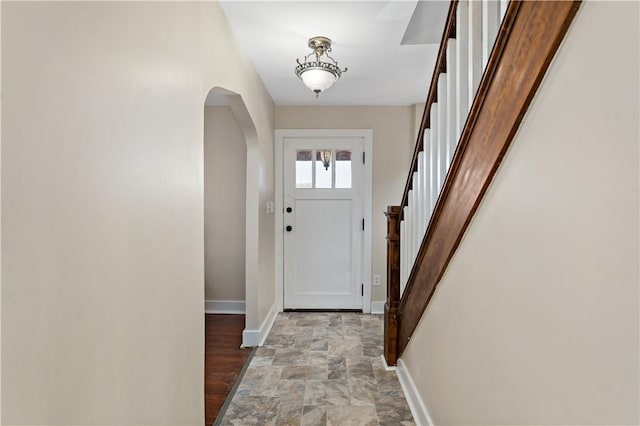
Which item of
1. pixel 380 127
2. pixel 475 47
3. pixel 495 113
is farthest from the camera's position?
pixel 380 127

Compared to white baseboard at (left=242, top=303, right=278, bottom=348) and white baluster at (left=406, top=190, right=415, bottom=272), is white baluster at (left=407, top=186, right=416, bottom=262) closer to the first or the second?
white baluster at (left=406, top=190, right=415, bottom=272)

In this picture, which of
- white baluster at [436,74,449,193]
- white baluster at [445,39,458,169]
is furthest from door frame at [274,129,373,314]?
white baluster at [445,39,458,169]

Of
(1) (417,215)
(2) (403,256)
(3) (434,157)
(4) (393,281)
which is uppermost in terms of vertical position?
(3) (434,157)

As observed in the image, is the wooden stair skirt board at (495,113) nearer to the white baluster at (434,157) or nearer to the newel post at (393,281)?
the white baluster at (434,157)

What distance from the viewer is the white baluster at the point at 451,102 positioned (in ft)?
4.79

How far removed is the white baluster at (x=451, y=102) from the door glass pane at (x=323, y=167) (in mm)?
2298

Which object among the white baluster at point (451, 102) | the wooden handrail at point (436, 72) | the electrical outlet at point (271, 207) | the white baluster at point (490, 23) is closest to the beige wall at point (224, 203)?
the electrical outlet at point (271, 207)

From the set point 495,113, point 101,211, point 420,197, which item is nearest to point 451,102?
point 495,113

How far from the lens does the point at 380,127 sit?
3.76m

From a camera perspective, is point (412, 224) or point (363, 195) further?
point (363, 195)

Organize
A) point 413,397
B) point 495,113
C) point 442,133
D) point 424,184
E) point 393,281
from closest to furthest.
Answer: point 495,113 < point 442,133 < point 424,184 < point 413,397 < point 393,281

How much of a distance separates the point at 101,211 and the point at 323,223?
2969 mm

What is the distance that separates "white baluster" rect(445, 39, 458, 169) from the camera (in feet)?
4.79

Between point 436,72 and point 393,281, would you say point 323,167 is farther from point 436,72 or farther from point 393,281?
point 436,72
